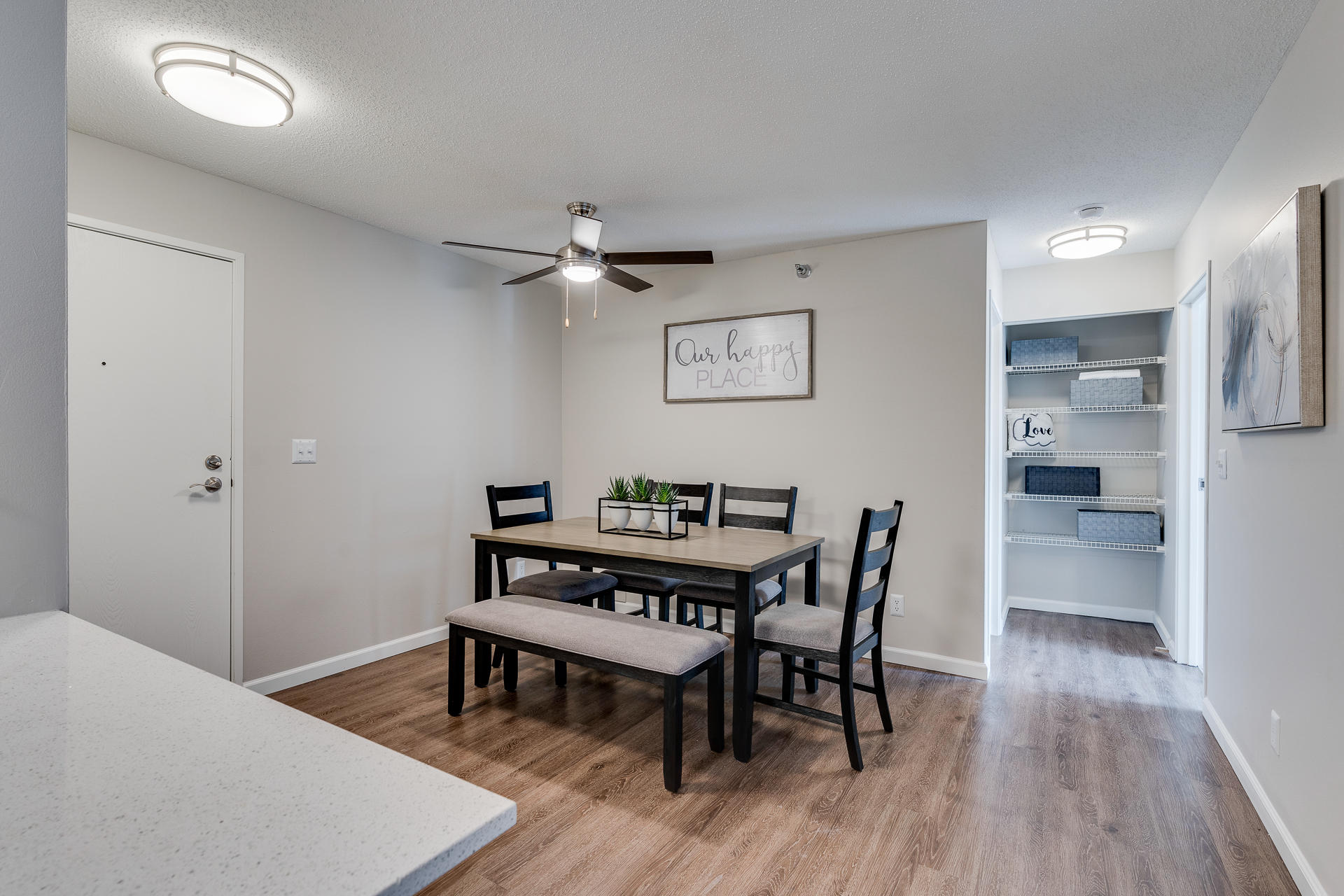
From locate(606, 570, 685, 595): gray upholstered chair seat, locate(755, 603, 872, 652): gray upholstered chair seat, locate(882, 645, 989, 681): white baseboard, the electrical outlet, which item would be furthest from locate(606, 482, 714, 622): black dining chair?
the electrical outlet

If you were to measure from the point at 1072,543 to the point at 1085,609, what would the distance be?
69 cm

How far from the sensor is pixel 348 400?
11.1 feet

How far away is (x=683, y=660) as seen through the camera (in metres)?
2.22

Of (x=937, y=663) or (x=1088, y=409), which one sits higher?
(x=1088, y=409)

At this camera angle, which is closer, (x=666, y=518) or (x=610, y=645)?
(x=610, y=645)

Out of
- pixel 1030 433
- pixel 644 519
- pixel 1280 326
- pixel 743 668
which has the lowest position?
pixel 743 668

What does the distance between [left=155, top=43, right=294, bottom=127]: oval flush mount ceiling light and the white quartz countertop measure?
1910 mm

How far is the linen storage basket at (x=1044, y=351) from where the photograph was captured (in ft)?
14.3

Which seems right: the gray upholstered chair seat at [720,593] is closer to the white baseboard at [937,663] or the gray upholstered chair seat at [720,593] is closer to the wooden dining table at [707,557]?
the wooden dining table at [707,557]

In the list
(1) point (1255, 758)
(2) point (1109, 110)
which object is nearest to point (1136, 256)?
(2) point (1109, 110)

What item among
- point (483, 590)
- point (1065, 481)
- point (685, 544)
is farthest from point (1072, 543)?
point (483, 590)

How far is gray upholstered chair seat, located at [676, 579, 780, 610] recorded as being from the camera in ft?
9.84

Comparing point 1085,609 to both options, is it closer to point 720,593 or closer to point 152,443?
point 720,593

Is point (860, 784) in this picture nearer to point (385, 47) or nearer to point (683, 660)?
point (683, 660)
